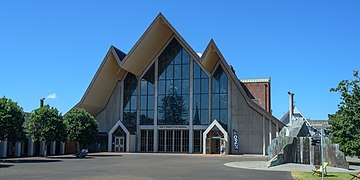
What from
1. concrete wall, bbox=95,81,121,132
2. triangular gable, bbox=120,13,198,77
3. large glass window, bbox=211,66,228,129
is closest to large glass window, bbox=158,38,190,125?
triangular gable, bbox=120,13,198,77

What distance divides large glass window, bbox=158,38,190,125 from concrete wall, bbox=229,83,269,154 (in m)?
5.72

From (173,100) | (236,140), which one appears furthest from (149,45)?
(236,140)

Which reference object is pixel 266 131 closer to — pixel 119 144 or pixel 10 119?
pixel 119 144

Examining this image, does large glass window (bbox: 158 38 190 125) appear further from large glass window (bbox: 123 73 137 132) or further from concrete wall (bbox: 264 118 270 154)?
concrete wall (bbox: 264 118 270 154)

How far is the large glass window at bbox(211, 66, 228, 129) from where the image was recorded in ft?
150

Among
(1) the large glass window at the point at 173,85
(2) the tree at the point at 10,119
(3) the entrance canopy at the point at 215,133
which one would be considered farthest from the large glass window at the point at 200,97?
(2) the tree at the point at 10,119

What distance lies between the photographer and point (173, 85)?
47719mm

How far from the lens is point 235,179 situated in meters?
16.3

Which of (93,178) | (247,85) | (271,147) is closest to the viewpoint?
(93,178)

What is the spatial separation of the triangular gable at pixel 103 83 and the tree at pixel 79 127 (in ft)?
31.1

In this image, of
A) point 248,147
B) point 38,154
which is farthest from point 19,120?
point 248,147

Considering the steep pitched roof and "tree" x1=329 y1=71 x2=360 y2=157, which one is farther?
the steep pitched roof

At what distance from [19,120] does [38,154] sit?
13.9 m

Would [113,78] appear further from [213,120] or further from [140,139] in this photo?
[213,120]
